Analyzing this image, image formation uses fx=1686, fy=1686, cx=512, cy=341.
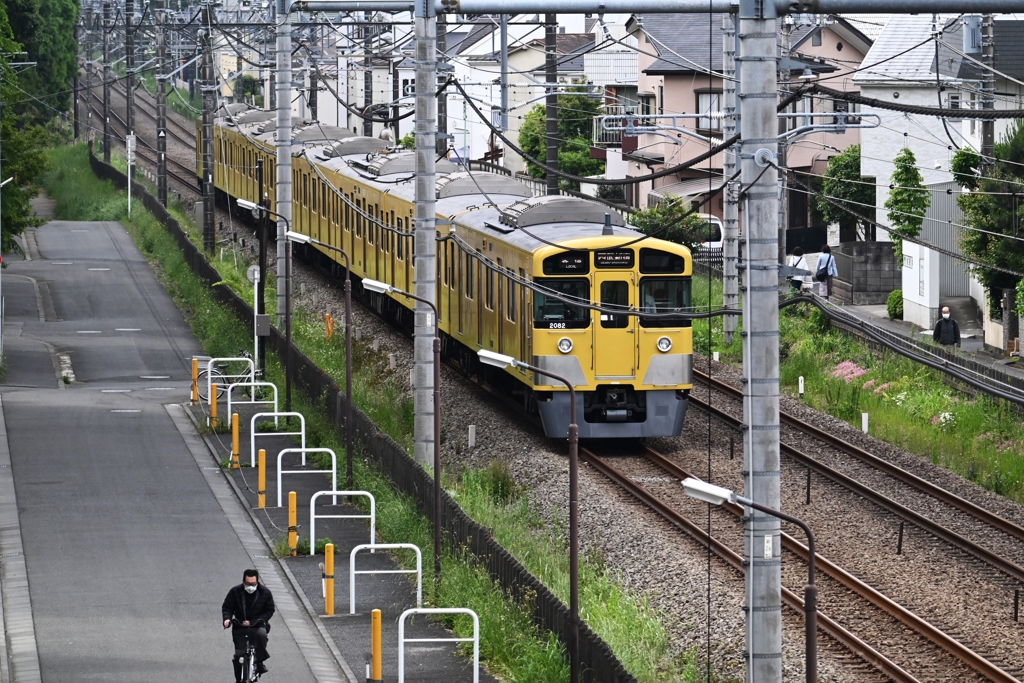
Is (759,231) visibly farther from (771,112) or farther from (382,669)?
(382,669)

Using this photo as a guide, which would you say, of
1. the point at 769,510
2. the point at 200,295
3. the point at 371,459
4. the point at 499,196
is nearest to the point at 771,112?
the point at 769,510

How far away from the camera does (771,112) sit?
9555 millimetres

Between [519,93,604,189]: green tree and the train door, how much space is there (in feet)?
104

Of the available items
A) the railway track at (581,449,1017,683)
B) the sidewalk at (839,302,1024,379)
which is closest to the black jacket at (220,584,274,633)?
the railway track at (581,449,1017,683)

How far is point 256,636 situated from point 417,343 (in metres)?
5.62

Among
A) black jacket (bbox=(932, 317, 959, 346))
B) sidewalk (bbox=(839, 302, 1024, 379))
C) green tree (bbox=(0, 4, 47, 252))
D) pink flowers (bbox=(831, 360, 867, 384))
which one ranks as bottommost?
pink flowers (bbox=(831, 360, 867, 384))

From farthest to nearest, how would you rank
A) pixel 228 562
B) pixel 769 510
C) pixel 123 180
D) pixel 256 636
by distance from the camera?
pixel 123 180 → pixel 228 562 → pixel 256 636 → pixel 769 510

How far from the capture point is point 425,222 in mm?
17141

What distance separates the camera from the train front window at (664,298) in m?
19.5

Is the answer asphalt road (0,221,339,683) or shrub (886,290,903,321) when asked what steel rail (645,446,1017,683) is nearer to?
asphalt road (0,221,339,683)

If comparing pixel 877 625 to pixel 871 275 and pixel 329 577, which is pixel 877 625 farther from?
pixel 871 275

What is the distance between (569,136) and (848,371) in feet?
92.9

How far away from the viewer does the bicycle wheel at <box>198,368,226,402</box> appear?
24603 millimetres

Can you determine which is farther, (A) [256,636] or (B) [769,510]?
(A) [256,636]
